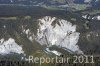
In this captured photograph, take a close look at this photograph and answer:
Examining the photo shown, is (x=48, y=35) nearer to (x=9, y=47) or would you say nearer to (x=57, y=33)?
(x=57, y=33)

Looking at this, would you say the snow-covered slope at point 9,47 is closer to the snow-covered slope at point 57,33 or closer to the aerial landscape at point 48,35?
the aerial landscape at point 48,35

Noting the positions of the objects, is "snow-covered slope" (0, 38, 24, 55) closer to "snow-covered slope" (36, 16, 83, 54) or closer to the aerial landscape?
the aerial landscape

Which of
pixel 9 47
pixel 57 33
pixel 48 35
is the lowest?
pixel 9 47

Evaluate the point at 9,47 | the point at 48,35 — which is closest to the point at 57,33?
the point at 48,35

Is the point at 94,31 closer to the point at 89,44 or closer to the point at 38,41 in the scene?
the point at 89,44

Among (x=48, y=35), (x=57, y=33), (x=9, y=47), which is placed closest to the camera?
(x=9, y=47)

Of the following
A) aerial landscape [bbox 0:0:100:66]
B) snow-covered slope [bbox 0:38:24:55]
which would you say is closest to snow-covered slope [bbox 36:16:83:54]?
aerial landscape [bbox 0:0:100:66]

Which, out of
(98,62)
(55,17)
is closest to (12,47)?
(55,17)

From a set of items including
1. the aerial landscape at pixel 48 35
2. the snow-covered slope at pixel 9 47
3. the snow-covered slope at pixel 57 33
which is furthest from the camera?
the snow-covered slope at pixel 57 33

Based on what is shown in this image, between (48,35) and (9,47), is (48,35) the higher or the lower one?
the higher one

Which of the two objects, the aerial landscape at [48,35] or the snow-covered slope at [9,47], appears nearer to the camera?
the aerial landscape at [48,35]

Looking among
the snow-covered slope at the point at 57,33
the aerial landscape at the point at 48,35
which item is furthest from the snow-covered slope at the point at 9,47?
the snow-covered slope at the point at 57,33
